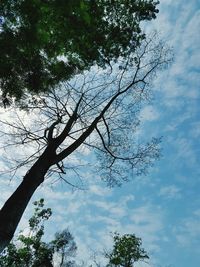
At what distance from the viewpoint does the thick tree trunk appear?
631cm

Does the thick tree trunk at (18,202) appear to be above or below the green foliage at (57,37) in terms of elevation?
below

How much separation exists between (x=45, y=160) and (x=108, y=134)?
3.52 m

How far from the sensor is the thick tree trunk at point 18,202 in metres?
6.31

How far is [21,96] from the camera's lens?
998cm

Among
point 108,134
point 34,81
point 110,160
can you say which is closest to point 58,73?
point 34,81

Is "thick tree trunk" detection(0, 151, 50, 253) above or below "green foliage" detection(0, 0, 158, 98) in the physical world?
below

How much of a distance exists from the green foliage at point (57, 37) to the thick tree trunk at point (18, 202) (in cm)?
264

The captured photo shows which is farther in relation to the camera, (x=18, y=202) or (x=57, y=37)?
(x=57, y=37)

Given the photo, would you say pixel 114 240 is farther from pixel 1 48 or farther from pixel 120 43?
pixel 1 48

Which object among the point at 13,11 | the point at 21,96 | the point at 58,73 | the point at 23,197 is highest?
the point at 58,73

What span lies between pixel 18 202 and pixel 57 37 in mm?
4347

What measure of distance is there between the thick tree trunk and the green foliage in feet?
8.66

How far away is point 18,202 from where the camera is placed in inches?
272

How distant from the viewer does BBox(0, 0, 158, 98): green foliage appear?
7.07 metres
